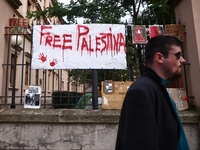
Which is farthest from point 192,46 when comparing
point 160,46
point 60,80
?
point 60,80

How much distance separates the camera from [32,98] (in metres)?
3.50

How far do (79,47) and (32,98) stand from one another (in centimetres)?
154

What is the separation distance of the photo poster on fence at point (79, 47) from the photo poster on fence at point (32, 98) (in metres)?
0.55

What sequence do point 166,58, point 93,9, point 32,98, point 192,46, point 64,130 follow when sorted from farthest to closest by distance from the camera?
point 93,9 < point 192,46 < point 32,98 < point 64,130 < point 166,58

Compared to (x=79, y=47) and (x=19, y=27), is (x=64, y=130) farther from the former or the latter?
(x=19, y=27)

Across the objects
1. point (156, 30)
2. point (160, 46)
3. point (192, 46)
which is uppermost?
point (156, 30)

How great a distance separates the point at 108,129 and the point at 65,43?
84.6 inches

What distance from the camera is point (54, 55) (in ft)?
12.4

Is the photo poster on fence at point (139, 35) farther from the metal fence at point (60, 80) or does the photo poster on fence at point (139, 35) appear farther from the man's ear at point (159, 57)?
the man's ear at point (159, 57)

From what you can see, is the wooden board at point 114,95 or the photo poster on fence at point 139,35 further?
the photo poster on fence at point 139,35

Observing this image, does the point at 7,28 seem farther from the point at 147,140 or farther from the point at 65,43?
the point at 147,140

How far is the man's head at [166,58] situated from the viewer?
1.30 meters

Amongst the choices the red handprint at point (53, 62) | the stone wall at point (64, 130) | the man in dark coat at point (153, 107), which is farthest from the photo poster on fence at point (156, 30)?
the man in dark coat at point (153, 107)

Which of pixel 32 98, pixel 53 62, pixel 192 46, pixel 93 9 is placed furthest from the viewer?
pixel 93 9
